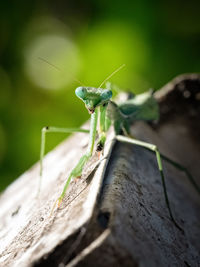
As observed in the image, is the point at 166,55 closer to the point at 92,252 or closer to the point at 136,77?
the point at 136,77

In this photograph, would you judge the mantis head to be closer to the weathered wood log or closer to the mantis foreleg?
the mantis foreleg

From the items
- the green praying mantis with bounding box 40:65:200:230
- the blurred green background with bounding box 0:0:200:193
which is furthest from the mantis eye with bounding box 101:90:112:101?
the blurred green background with bounding box 0:0:200:193

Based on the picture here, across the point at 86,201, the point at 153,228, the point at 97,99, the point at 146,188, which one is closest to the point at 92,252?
the point at 86,201

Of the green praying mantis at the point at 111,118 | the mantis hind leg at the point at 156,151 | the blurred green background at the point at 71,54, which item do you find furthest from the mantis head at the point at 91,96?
the blurred green background at the point at 71,54

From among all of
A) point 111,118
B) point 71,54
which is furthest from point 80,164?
point 71,54

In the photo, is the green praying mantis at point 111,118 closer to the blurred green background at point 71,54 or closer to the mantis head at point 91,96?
the mantis head at point 91,96

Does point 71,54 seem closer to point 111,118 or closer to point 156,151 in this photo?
point 111,118
